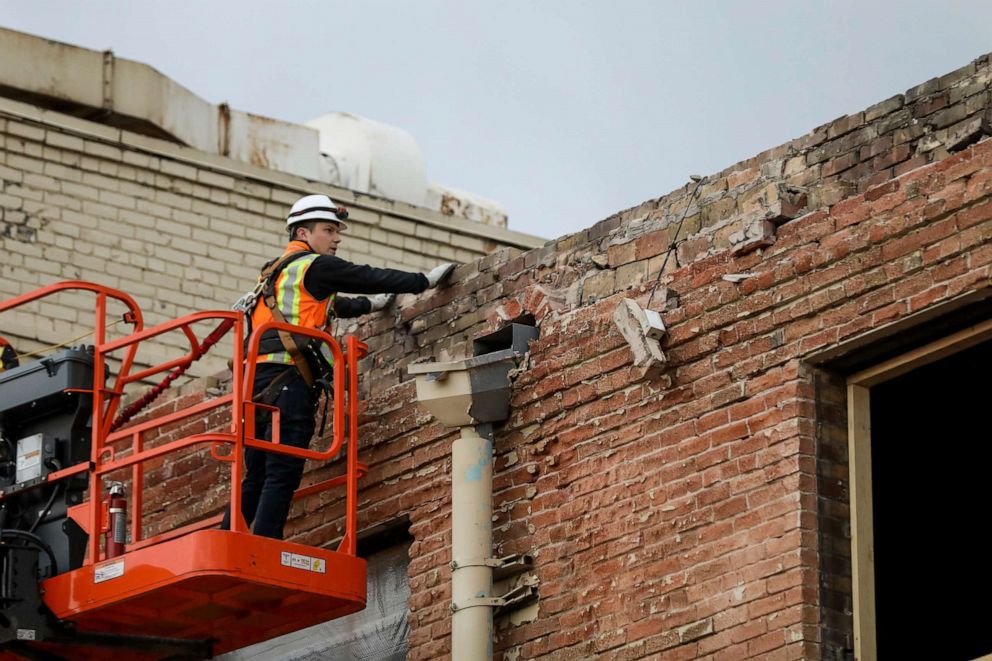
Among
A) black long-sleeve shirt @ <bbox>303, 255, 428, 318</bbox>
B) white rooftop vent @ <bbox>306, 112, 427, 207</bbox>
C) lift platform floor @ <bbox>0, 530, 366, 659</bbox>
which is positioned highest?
white rooftop vent @ <bbox>306, 112, 427, 207</bbox>

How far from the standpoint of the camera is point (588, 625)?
10.7m

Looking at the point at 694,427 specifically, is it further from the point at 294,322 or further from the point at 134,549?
the point at 134,549

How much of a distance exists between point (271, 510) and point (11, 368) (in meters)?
2.07

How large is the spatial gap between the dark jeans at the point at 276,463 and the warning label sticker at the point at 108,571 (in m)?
0.63

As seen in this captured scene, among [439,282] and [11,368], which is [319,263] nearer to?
[439,282]

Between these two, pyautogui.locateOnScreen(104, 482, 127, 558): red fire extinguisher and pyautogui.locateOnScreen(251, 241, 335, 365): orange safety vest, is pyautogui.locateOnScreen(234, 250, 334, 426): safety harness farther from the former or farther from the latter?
pyautogui.locateOnScreen(104, 482, 127, 558): red fire extinguisher

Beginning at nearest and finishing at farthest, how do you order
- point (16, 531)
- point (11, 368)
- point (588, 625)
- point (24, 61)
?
point (588, 625) → point (16, 531) → point (11, 368) → point (24, 61)

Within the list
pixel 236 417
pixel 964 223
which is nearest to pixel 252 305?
pixel 236 417

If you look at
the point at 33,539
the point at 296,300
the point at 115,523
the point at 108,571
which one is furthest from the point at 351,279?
the point at 33,539

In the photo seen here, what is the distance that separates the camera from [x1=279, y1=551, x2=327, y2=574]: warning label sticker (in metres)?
10.9

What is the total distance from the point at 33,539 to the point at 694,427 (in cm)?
358

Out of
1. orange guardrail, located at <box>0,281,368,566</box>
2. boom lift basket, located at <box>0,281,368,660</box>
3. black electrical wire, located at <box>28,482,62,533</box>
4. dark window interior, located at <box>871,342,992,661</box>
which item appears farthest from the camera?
black electrical wire, located at <box>28,482,62,533</box>

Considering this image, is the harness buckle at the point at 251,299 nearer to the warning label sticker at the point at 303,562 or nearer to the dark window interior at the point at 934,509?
the warning label sticker at the point at 303,562

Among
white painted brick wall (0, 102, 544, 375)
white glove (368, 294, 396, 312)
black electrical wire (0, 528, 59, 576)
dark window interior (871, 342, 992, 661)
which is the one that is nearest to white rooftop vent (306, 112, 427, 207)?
white painted brick wall (0, 102, 544, 375)
